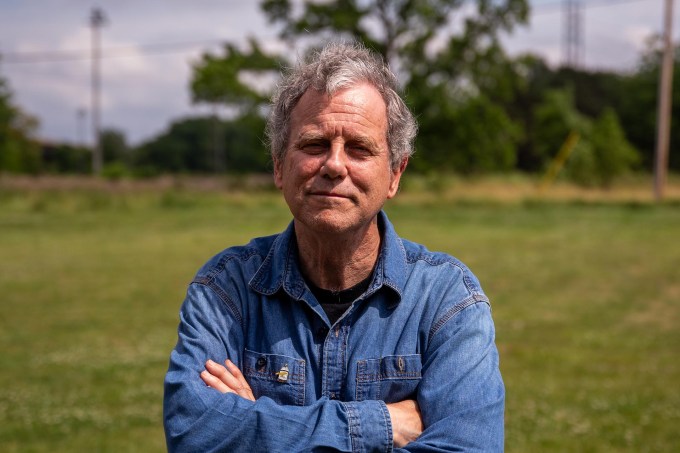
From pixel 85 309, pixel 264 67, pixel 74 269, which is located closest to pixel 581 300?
pixel 85 309

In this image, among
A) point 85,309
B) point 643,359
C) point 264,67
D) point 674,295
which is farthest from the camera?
point 264,67

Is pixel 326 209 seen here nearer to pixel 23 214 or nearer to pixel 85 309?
pixel 85 309

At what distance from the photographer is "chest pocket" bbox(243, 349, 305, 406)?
2.65 meters

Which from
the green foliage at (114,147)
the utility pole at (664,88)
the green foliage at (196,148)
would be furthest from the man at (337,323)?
the green foliage at (114,147)

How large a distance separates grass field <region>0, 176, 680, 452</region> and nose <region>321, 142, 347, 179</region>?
4.64m

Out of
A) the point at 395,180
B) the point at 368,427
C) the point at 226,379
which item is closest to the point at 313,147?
the point at 395,180

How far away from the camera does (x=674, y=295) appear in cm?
1345

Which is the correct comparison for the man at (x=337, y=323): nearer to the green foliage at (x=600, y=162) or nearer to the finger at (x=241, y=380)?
the finger at (x=241, y=380)

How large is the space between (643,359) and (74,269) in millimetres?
10960

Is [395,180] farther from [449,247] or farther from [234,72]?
[234,72]

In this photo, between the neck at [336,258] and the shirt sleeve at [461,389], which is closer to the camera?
the shirt sleeve at [461,389]

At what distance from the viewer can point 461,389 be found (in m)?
2.57

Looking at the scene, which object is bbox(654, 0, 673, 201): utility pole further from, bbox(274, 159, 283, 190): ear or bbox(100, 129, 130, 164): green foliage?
bbox(100, 129, 130, 164): green foliage

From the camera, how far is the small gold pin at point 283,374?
266cm
